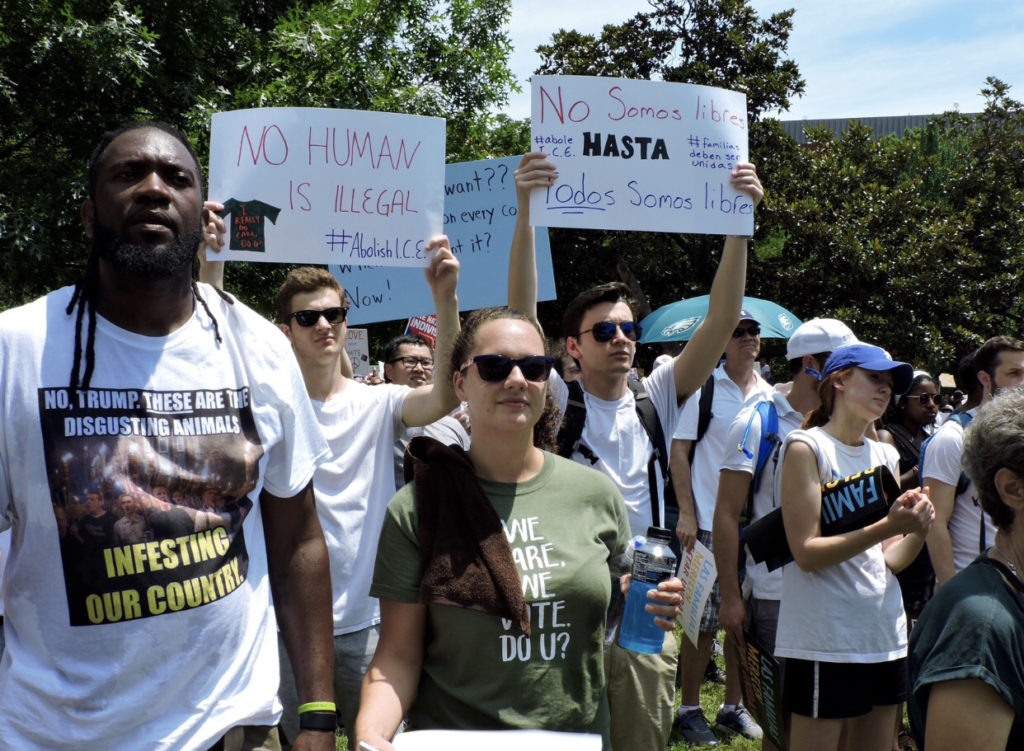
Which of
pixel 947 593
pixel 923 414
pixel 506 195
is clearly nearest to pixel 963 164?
pixel 923 414

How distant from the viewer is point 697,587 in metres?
3.41

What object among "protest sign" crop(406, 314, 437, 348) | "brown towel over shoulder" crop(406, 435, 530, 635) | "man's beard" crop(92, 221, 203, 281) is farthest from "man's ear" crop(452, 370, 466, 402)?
"protest sign" crop(406, 314, 437, 348)

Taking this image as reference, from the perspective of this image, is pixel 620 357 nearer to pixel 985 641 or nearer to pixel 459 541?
pixel 459 541

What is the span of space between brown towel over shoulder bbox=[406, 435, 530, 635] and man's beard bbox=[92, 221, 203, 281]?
2.25 ft

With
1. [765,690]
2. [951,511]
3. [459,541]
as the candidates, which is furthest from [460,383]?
[951,511]

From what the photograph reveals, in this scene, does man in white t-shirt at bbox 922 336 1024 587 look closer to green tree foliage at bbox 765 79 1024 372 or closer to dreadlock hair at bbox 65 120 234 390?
dreadlock hair at bbox 65 120 234 390

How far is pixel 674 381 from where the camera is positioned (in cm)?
380

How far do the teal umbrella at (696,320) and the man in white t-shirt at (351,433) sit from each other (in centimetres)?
412

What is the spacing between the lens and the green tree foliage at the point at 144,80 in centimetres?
1100

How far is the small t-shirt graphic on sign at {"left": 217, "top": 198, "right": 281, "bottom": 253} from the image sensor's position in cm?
368

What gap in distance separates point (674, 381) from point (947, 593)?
5.98 feet

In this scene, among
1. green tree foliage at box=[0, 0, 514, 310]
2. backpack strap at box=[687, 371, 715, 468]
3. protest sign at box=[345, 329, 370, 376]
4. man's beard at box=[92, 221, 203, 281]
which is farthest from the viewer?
green tree foliage at box=[0, 0, 514, 310]

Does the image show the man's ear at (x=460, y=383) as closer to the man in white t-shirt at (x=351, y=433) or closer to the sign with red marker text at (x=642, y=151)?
the man in white t-shirt at (x=351, y=433)

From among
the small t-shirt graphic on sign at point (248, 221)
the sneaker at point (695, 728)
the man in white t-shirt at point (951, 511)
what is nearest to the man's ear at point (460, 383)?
the small t-shirt graphic on sign at point (248, 221)
